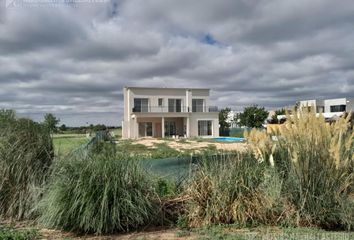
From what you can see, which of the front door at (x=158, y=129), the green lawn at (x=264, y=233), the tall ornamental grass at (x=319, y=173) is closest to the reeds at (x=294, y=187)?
the tall ornamental grass at (x=319, y=173)

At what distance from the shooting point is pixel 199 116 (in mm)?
44469

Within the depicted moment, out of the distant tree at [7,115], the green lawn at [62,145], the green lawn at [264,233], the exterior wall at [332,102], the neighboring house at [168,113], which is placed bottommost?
the green lawn at [264,233]

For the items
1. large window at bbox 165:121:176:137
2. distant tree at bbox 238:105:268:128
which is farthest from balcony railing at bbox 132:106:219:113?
distant tree at bbox 238:105:268:128

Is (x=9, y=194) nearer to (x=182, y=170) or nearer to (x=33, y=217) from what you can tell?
(x=33, y=217)

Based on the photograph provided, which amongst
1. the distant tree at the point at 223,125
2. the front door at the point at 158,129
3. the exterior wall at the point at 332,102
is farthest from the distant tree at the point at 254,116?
the front door at the point at 158,129

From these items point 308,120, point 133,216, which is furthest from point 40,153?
point 308,120

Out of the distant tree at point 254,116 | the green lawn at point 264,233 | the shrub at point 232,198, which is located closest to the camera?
the green lawn at point 264,233

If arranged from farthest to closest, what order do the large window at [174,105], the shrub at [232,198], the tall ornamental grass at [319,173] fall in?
the large window at [174,105] < the shrub at [232,198] < the tall ornamental grass at [319,173]

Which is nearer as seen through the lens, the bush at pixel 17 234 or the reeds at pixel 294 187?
the bush at pixel 17 234

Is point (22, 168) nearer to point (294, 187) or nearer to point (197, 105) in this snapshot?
point (294, 187)

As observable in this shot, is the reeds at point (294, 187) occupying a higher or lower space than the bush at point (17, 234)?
higher

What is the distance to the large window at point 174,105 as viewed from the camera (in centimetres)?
4362

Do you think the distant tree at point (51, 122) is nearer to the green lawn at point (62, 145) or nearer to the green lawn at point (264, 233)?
the green lawn at point (62, 145)

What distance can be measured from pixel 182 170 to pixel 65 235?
243 centimetres
